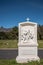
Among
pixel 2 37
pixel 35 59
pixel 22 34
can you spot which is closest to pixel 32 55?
pixel 35 59

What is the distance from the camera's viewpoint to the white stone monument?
→ 41.7 ft

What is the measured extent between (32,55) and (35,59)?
324 millimetres

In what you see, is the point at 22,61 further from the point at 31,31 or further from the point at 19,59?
the point at 31,31

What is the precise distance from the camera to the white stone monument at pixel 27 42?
41.7 ft

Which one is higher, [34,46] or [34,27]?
[34,27]

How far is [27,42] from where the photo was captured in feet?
42.0

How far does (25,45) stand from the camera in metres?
12.8

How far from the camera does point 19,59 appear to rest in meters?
12.7

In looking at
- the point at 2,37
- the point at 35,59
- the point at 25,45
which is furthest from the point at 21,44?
the point at 2,37

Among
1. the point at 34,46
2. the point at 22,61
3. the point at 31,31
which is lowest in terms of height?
the point at 22,61

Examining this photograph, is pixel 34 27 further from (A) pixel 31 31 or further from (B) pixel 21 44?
(B) pixel 21 44

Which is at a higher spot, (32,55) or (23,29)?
(23,29)

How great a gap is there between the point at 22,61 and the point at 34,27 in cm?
213

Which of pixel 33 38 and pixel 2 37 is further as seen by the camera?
pixel 2 37
